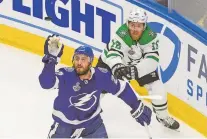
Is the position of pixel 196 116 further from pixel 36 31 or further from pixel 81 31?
pixel 36 31

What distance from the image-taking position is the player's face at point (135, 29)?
12.2ft

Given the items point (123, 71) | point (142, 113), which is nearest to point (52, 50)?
point (142, 113)

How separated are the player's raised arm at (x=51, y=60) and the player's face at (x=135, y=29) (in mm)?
737

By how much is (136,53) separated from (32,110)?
0.83 meters

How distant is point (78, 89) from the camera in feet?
10.3

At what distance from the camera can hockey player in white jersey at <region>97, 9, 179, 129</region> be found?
3732mm

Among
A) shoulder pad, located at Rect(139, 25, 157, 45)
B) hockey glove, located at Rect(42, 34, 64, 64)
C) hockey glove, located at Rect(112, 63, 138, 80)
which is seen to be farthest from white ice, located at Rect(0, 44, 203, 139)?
hockey glove, located at Rect(42, 34, 64, 64)

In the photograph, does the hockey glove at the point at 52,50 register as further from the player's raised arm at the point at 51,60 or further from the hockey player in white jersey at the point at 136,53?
the hockey player in white jersey at the point at 136,53

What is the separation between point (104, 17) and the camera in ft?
15.4

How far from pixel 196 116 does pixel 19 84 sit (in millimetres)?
1328

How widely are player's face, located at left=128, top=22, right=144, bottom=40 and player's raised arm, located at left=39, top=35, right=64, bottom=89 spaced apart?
737 mm

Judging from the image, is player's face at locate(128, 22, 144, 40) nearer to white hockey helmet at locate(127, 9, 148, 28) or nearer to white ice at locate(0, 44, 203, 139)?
white hockey helmet at locate(127, 9, 148, 28)

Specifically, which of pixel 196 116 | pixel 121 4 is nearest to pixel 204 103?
pixel 196 116

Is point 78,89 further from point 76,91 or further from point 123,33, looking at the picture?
point 123,33
